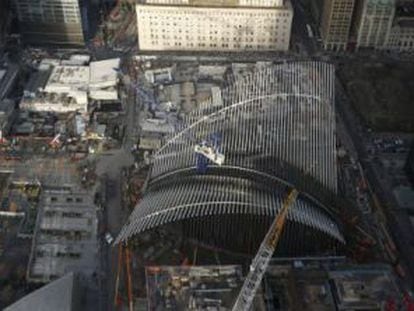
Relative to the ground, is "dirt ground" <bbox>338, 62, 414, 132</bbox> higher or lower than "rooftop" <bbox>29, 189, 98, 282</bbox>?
higher

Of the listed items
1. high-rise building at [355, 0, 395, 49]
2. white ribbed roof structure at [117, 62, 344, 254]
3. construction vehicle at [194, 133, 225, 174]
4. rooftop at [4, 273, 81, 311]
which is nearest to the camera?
rooftop at [4, 273, 81, 311]

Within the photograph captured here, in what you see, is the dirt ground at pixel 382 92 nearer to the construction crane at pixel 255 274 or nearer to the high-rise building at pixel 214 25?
the high-rise building at pixel 214 25

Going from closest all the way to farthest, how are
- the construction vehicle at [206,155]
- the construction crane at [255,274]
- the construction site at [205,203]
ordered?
1. the construction crane at [255,274]
2. the construction site at [205,203]
3. the construction vehicle at [206,155]

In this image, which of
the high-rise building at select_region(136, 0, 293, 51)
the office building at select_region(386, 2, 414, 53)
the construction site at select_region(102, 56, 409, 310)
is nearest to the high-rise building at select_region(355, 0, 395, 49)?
the office building at select_region(386, 2, 414, 53)

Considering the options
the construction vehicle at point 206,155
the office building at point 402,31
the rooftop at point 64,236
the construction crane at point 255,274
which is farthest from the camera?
the office building at point 402,31

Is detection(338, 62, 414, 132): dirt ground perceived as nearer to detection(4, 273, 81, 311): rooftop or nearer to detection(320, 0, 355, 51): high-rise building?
detection(320, 0, 355, 51): high-rise building

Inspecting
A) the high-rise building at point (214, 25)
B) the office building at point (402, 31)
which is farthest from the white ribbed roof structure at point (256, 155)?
the office building at point (402, 31)

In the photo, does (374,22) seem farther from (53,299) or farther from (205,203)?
(53,299)
